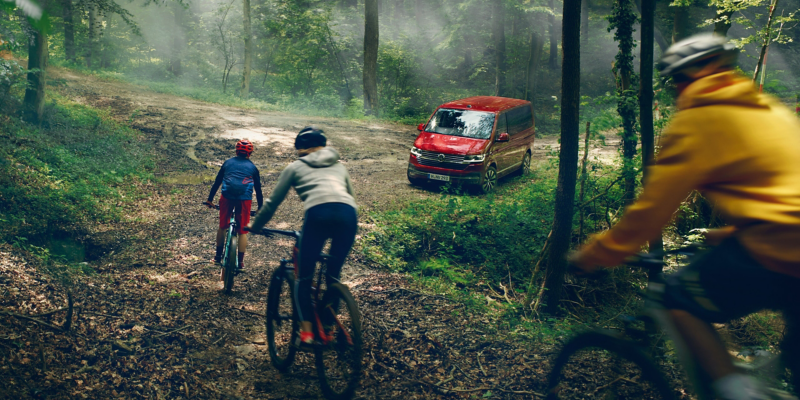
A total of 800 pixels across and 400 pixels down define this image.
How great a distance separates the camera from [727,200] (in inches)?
84.5

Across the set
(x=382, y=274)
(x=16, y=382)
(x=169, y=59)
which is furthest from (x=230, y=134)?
(x=169, y=59)

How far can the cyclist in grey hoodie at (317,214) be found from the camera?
3.77 metres

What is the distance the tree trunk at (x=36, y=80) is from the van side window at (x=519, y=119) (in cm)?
1185

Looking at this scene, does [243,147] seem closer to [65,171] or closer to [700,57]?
[700,57]

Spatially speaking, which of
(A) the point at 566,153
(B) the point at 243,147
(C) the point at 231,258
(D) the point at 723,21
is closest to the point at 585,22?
(D) the point at 723,21

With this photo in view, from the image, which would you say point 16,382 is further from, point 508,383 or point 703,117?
point 703,117

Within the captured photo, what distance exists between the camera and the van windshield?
1214cm

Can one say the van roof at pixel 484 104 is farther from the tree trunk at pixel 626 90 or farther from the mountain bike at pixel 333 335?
the mountain bike at pixel 333 335

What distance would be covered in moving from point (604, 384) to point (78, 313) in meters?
5.28

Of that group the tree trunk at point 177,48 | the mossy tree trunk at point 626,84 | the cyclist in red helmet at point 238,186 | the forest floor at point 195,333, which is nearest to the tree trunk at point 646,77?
the mossy tree trunk at point 626,84

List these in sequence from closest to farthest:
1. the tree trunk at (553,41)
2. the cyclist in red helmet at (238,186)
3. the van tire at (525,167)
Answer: the cyclist in red helmet at (238,186) → the van tire at (525,167) → the tree trunk at (553,41)

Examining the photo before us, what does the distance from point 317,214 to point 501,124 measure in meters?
9.51

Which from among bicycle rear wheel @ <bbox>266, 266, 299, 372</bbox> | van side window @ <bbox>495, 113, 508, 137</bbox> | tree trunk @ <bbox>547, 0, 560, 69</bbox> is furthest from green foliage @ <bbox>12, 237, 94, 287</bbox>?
tree trunk @ <bbox>547, 0, 560, 69</bbox>

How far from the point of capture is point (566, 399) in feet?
11.3
